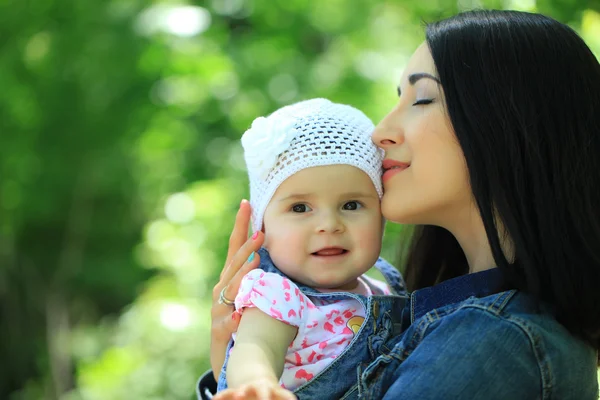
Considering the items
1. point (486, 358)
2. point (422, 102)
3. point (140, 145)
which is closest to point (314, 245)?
point (422, 102)

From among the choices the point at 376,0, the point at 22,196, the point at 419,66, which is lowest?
the point at 22,196

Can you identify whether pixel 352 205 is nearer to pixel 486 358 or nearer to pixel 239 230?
pixel 239 230

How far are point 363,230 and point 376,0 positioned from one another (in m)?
3.34

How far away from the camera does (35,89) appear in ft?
22.4

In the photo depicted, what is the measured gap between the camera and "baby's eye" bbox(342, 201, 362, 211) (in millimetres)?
2072

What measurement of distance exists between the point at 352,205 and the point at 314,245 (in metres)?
0.17

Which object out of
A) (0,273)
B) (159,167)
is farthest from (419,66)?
(0,273)

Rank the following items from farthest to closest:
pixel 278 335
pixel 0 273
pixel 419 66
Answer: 1. pixel 0 273
2. pixel 419 66
3. pixel 278 335

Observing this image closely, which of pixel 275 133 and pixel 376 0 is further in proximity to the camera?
pixel 376 0

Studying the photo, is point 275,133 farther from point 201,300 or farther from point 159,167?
point 159,167

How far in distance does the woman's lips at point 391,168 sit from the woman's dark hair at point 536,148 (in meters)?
0.23

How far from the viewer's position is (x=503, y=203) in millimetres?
1757

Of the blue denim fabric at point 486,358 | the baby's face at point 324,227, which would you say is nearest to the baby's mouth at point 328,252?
the baby's face at point 324,227

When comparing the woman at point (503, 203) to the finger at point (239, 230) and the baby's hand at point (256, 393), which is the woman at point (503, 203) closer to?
the baby's hand at point (256, 393)
